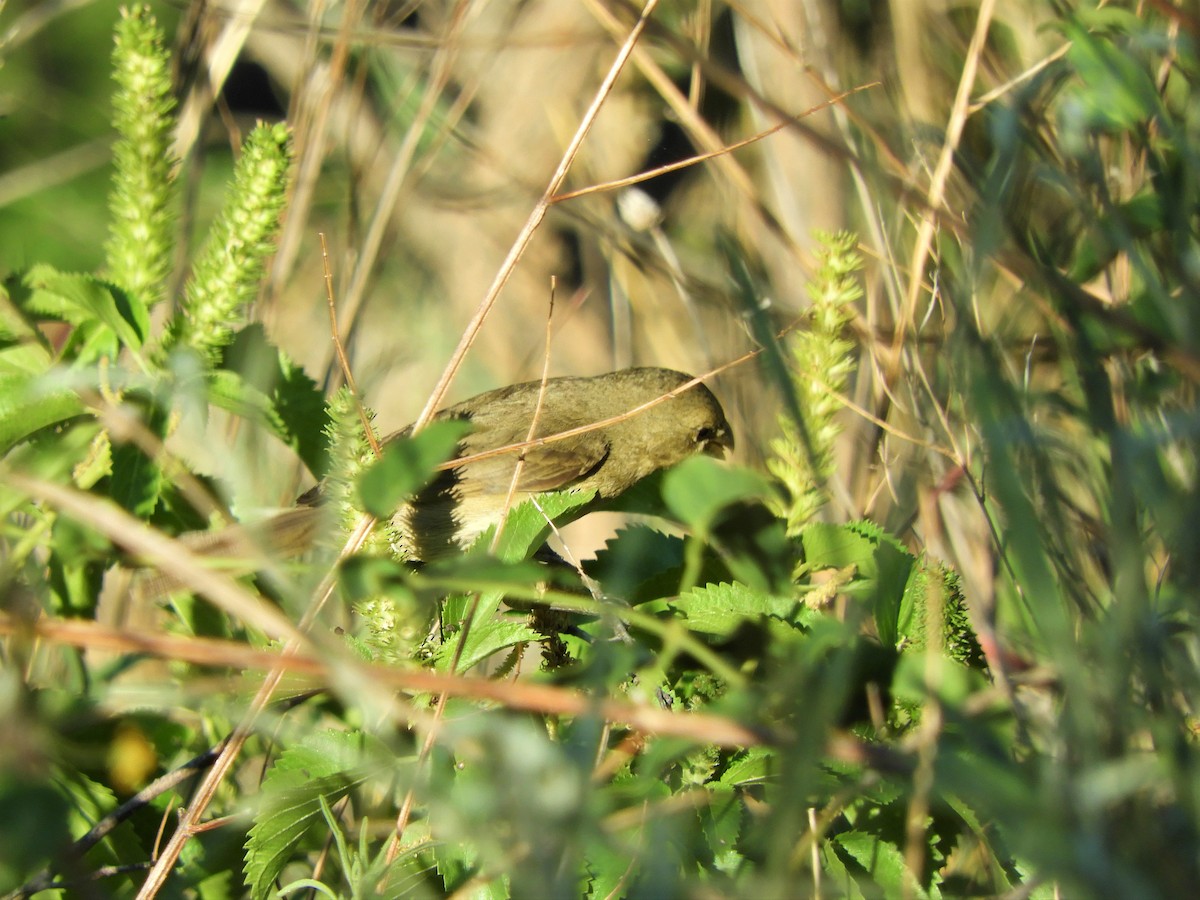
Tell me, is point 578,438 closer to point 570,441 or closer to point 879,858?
point 570,441

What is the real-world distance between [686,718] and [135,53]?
1.31 metres

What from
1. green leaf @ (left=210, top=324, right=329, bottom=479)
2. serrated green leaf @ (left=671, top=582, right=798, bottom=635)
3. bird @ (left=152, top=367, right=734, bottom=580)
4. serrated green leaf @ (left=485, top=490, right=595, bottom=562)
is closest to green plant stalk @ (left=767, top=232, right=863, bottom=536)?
serrated green leaf @ (left=671, top=582, right=798, bottom=635)

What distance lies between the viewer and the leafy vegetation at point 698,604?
0.82m

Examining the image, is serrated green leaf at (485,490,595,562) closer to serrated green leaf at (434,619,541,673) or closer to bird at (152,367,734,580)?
serrated green leaf at (434,619,541,673)

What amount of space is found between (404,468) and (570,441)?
7.52 feet

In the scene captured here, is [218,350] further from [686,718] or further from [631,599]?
[686,718]

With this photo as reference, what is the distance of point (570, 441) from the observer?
10.4 ft

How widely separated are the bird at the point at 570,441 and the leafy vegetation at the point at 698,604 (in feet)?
2.58

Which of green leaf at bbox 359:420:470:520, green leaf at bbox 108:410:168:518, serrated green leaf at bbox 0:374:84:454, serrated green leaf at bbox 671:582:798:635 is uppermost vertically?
green leaf at bbox 359:420:470:520

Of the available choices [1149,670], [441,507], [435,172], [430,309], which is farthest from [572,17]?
[1149,670]

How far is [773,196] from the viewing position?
419cm

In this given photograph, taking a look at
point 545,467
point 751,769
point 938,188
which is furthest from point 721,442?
point 751,769

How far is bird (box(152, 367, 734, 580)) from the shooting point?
294 cm

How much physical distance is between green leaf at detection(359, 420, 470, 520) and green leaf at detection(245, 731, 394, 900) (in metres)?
0.46
